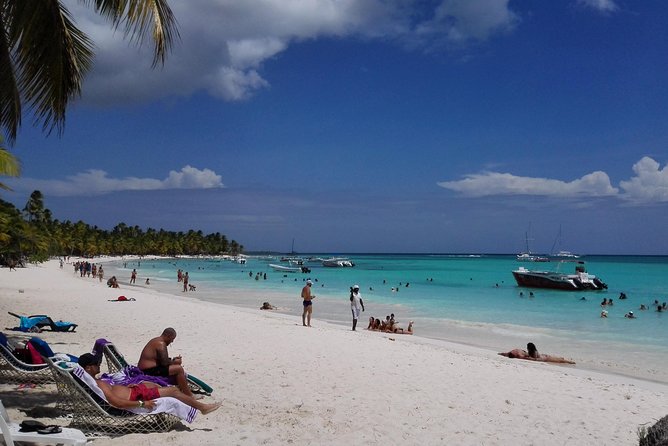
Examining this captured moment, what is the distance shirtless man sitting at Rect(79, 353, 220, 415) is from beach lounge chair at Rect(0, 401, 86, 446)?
0.65 m

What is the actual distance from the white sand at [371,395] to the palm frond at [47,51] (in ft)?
12.2

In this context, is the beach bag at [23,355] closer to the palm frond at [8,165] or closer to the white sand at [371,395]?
the white sand at [371,395]

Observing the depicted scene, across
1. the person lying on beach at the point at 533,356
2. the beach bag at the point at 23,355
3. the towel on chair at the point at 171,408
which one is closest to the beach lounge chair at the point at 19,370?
→ the beach bag at the point at 23,355

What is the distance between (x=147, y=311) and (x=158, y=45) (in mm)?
13124

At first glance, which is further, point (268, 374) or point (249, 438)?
point (268, 374)

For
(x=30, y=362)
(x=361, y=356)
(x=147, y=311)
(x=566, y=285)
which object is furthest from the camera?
(x=566, y=285)

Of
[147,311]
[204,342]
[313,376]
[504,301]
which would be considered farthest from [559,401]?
[504,301]

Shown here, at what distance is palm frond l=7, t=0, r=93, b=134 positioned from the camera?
6086 mm

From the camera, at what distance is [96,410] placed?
5141 millimetres

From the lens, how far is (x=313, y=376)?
8492 millimetres

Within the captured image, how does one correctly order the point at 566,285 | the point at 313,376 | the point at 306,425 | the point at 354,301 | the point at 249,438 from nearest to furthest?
1. the point at 249,438
2. the point at 306,425
3. the point at 313,376
4. the point at 354,301
5. the point at 566,285

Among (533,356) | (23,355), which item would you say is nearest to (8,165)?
(23,355)

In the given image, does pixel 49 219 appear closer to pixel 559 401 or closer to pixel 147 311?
pixel 147 311

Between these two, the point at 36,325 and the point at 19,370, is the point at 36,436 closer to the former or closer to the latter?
the point at 19,370
